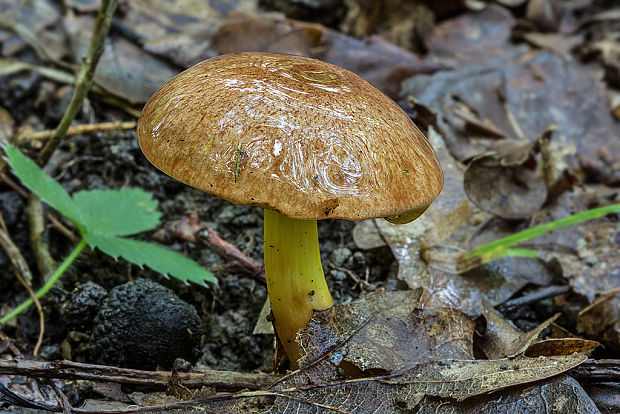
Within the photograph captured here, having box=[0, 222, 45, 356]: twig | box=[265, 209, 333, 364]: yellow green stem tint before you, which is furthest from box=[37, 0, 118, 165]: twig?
box=[265, 209, 333, 364]: yellow green stem tint

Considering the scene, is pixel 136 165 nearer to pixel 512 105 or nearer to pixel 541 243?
pixel 541 243

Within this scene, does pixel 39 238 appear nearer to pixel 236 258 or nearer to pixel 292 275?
pixel 236 258

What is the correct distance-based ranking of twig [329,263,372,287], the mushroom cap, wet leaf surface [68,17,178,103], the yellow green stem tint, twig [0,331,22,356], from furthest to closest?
wet leaf surface [68,17,178,103], twig [329,263,372,287], twig [0,331,22,356], the yellow green stem tint, the mushroom cap

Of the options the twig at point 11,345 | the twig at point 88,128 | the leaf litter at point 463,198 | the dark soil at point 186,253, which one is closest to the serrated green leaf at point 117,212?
the dark soil at point 186,253

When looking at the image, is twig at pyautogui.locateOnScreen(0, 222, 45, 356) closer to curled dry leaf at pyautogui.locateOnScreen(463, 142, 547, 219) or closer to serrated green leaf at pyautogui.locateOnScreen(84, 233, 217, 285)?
serrated green leaf at pyautogui.locateOnScreen(84, 233, 217, 285)

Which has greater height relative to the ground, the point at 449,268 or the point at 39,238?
the point at 39,238

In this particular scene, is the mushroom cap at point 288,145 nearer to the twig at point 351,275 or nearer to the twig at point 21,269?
the twig at point 351,275

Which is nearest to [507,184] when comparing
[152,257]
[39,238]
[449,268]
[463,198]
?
[463,198]
